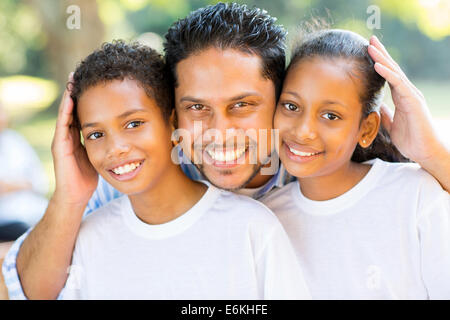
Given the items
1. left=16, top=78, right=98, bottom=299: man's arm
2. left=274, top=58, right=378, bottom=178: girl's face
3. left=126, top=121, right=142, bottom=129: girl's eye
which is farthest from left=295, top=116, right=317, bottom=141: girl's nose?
left=16, top=78, right=98, bottom=299: man's arm

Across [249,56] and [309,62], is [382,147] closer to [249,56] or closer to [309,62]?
[309,62]


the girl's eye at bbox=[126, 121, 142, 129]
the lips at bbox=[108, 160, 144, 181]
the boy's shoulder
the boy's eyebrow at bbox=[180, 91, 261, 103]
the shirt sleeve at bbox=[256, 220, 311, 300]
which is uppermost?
the boy's eyebrow at bbox=[180, 91, 261, 103]

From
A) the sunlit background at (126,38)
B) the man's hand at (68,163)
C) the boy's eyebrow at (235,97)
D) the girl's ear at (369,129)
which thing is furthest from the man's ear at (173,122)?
the sunlit background at (126,38)

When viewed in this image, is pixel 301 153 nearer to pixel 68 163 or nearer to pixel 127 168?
pixel 127 168

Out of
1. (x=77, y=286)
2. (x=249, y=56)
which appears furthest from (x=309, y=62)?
(x=77, y=286)

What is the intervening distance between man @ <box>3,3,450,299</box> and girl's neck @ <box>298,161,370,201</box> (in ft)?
0.61

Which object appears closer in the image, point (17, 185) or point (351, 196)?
point (351, 196)

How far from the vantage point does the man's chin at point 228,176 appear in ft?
5.69

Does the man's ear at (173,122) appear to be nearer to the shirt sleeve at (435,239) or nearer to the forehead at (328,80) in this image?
the forehead at (328,80)

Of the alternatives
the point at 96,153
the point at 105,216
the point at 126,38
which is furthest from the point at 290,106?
the point at 126,38

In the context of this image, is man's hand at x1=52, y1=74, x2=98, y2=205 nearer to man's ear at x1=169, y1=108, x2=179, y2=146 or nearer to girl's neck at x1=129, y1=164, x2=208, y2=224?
girl's neck at x1=129, y1=164, x2=208, y2=224

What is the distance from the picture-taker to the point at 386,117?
1.83 m

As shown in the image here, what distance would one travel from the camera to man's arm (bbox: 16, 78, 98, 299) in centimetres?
178

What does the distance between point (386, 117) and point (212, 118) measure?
0.66 metres
